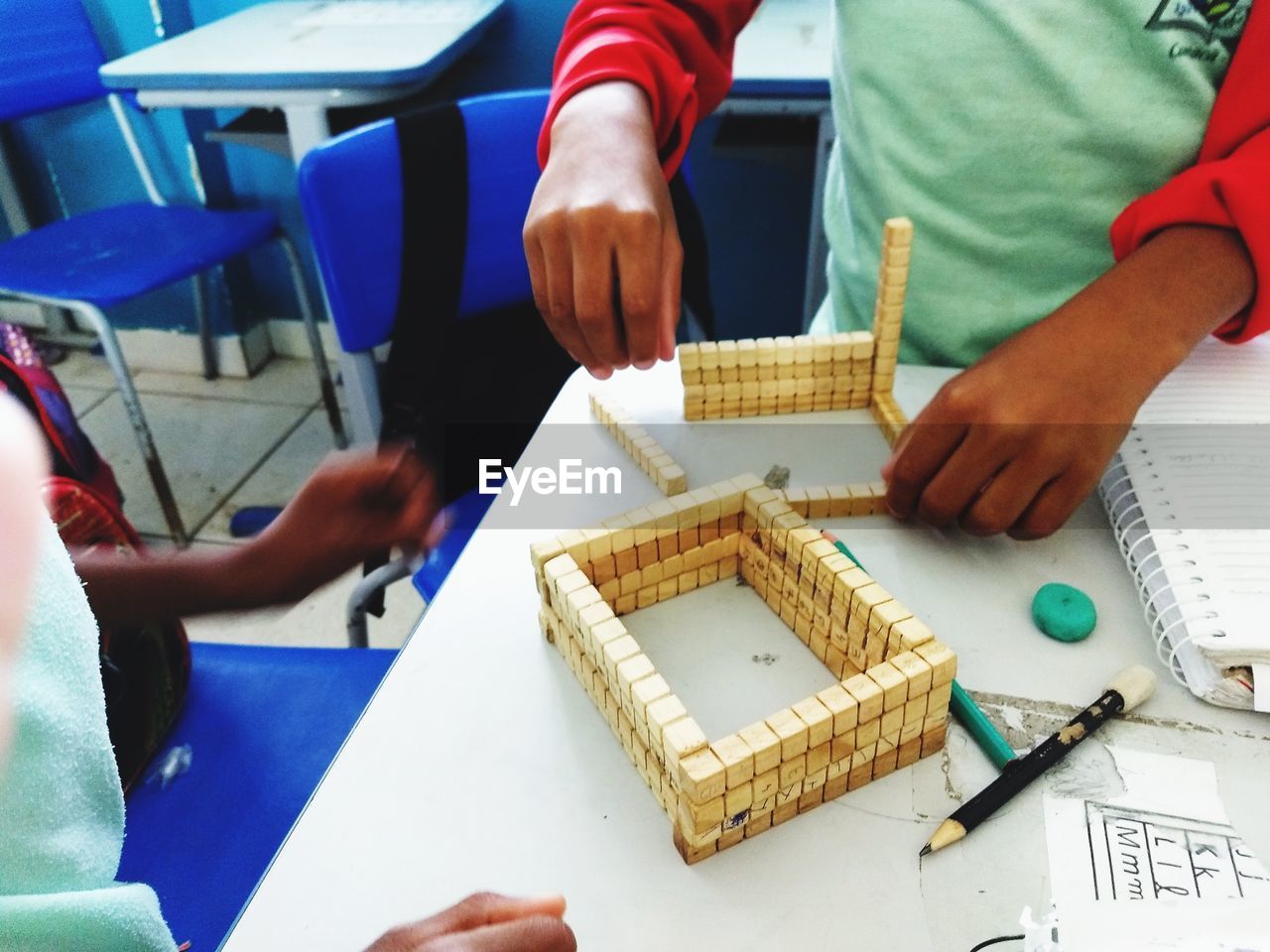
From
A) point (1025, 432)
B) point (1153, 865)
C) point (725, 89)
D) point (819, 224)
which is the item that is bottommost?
point (819, 224)

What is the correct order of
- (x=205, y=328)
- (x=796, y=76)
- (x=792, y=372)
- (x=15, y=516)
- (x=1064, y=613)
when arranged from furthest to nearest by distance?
(x=205, y=328) → (x=796, y=76) → (x=792, y=372) → (x=1064, y=613) → (x=15, y=516)

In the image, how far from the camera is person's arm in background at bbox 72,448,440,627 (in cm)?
56

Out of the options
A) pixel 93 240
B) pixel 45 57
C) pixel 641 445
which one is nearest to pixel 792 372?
pixel 641 445

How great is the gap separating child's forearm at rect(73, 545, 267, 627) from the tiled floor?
95cm

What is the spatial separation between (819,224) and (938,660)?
120cm

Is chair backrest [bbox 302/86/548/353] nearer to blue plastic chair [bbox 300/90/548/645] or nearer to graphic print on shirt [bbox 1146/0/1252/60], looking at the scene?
blue plastic chair [bbox 300/90/548/645]

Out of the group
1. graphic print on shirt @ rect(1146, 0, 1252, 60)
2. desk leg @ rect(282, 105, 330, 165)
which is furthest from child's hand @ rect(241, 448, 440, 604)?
desk leg @ rect(282, 105, 330, 165)

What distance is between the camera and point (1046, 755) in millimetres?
468

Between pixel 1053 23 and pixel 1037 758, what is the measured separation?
1.80ft

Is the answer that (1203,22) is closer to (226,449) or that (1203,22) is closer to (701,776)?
(701,776)

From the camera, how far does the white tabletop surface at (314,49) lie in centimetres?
146

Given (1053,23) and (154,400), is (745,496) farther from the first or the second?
(154,400)

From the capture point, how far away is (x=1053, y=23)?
0.69 m

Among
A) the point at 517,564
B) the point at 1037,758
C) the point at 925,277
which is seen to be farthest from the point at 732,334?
the point at 1037,758
